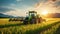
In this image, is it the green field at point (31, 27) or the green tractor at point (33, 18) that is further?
the green tractor at point (33, 18)

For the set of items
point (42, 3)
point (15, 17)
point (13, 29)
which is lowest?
point (13, 29)

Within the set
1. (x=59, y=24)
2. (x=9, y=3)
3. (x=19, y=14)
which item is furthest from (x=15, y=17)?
(x=59, y=24)

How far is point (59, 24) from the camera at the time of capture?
11.9ft

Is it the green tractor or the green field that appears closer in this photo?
the green field

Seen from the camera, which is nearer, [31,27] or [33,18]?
[31,27]

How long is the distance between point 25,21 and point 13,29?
1.02 ft

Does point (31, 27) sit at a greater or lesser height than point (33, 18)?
lesser

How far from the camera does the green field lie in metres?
3.35

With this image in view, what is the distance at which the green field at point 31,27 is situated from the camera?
132 inches

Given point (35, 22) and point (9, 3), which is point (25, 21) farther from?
point (9, 3)

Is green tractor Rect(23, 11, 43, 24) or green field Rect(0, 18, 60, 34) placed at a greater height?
green tractor Rect(23, 11, 43, 24)

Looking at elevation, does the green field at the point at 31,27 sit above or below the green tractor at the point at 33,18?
below

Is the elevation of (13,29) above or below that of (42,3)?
below

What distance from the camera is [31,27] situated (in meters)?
3.44
